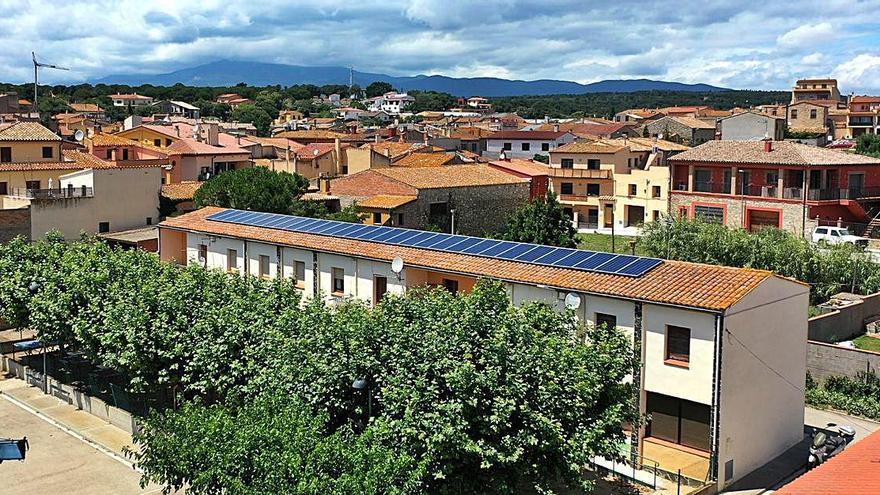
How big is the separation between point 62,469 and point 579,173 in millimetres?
52621

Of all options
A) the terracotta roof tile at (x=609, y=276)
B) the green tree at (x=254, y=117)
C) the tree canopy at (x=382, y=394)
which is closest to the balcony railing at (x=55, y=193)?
the terracotta roof tile at (x=609, y=276)

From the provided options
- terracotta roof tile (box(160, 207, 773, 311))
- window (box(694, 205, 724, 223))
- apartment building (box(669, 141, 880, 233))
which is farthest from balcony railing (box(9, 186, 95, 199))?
apartment building (box(669, 141, 880, 233))

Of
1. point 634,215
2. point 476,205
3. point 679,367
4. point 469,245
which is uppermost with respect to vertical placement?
point 469,245

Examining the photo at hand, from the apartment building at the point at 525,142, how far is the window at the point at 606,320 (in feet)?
248

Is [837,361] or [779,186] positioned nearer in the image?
[837,361]

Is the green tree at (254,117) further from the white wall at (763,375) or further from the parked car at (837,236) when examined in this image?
the white wall at (763,375)

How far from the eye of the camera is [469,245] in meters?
29.4

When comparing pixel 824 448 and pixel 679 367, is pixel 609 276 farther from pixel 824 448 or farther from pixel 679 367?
pixel 824 448

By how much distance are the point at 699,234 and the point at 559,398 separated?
25.5m

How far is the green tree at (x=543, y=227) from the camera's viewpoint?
5106cm

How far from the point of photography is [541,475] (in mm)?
18438

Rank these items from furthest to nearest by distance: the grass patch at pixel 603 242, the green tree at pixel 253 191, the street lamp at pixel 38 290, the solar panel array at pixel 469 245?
1. the grass patch at pixel 603 242
2. the green tree at pixel 253 191
3. the street lamp at pixel 38 290
4. the solar panel array at pixel 469 245

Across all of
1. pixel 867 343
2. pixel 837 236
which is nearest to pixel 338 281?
pixel 867 343

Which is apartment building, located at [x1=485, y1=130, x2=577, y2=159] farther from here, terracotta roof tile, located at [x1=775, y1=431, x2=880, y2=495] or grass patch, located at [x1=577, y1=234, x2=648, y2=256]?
terracotta roof tile, located at [x1=775, y1=431, x2=880, y2=495]
